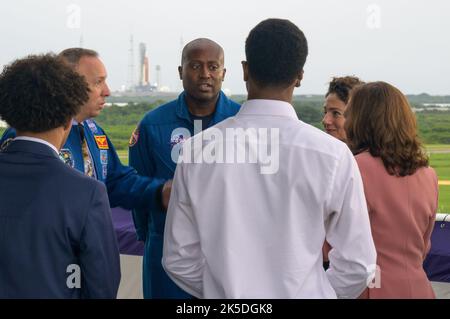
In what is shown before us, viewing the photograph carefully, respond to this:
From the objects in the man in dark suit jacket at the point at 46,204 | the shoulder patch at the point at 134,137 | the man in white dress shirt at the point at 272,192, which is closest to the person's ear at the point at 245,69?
the man in white dress shirt at the point at 272,192

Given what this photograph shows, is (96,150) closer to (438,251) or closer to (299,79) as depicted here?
(299,79)

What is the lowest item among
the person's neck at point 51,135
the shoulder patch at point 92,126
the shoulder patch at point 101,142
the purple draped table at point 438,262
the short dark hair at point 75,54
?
the purple draped table at point 438,262

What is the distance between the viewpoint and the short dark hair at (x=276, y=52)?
1.58m

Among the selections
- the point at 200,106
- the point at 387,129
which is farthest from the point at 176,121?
the point at 387,129

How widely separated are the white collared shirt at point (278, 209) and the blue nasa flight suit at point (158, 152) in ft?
3.77

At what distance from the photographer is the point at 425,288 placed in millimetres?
2084

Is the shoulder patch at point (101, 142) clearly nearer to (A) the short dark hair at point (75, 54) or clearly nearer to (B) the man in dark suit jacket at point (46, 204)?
(A) the short dark hair at point (75, 54)

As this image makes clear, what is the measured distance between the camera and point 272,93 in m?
1.61

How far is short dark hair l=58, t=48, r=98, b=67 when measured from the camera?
7.70 feet

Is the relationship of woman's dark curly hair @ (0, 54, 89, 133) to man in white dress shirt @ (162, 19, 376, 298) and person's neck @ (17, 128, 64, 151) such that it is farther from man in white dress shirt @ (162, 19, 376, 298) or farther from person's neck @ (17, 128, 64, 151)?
man in white dress shirt @ (162, 19, 376, 298)

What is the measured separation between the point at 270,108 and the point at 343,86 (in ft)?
5.37
